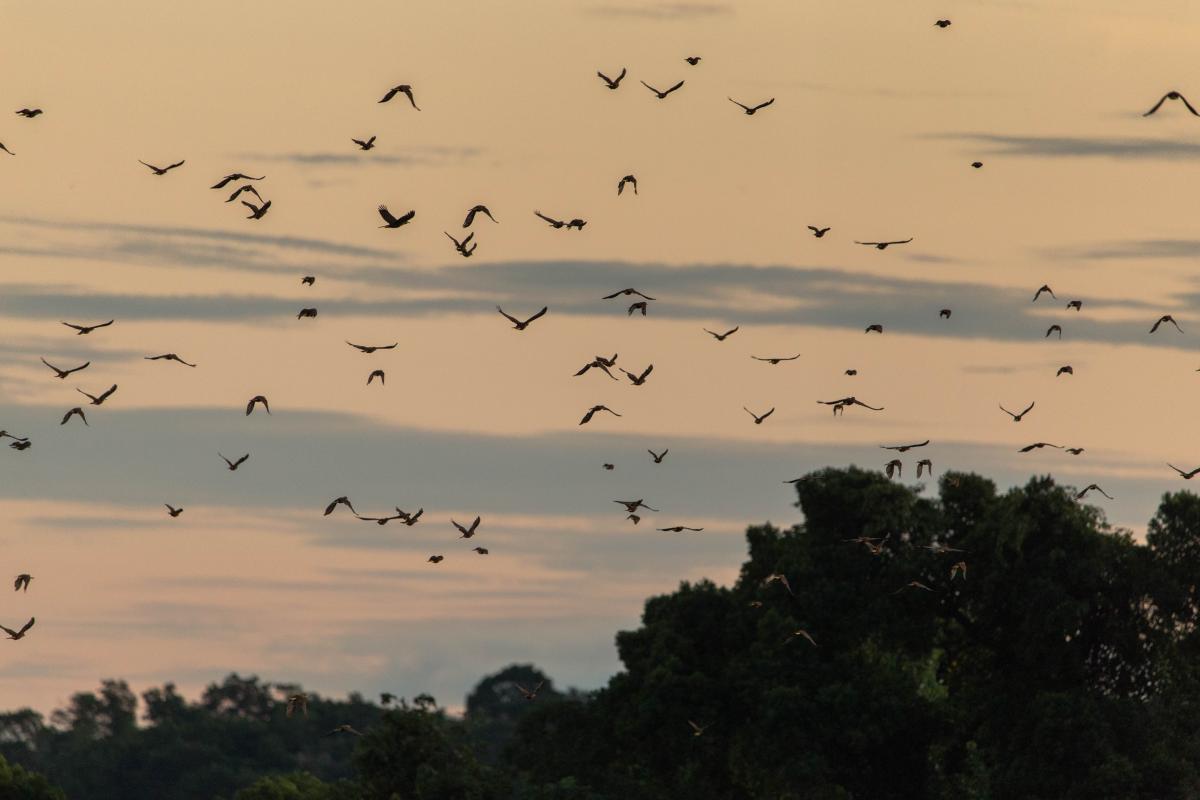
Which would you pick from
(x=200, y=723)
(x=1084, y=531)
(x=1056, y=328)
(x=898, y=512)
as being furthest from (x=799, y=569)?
(x=200, y=723)

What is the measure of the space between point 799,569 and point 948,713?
733 cm

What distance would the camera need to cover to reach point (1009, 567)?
83.8 meters

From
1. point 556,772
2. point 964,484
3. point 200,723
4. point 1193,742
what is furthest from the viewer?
point 200,723

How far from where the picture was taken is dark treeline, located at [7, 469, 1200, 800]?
81.5 m

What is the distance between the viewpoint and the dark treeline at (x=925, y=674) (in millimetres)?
81500

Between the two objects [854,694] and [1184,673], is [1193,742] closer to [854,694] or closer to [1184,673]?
[1184,673]

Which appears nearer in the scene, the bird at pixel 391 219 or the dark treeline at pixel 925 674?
the bird at pixel 391 219

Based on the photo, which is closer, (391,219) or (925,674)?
(391,219)

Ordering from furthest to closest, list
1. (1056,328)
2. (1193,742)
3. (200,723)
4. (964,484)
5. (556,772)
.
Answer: (200,723) → (556,772) → (964,484) → (1193,742) → (1056,328)

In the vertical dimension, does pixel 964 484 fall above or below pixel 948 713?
above

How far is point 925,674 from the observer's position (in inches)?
3386

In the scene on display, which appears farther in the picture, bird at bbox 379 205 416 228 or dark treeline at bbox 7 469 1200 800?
dark treeline at bbox 7 469 1200 800

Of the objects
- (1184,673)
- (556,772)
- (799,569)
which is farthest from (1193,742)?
(556,772)

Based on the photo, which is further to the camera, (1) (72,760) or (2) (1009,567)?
(1) (72,760)
